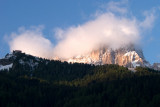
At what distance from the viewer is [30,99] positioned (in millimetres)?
193000

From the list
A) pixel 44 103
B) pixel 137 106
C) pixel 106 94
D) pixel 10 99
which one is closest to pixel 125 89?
pixel 106 94

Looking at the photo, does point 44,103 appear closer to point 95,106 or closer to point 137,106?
point 95,106

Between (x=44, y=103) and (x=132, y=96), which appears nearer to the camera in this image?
(x=132, y=96)

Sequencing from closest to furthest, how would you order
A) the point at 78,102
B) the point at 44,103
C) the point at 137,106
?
1. the point at 137,106
2. the point at 78,102
3. the point at 44,103

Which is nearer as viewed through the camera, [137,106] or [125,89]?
[137,106]

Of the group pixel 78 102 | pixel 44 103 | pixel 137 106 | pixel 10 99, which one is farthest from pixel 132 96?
pixel 10 99

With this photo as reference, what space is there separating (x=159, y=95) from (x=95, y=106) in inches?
1212

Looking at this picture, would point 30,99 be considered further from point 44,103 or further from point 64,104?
point 64,104

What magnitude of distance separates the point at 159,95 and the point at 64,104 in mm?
45750

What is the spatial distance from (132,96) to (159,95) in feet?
41.4

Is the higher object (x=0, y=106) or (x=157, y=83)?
(x=157, y=83)

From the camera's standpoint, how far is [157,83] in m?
199

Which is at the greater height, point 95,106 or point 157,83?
point 157,83

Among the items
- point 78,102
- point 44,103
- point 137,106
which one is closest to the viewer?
point 137,106
